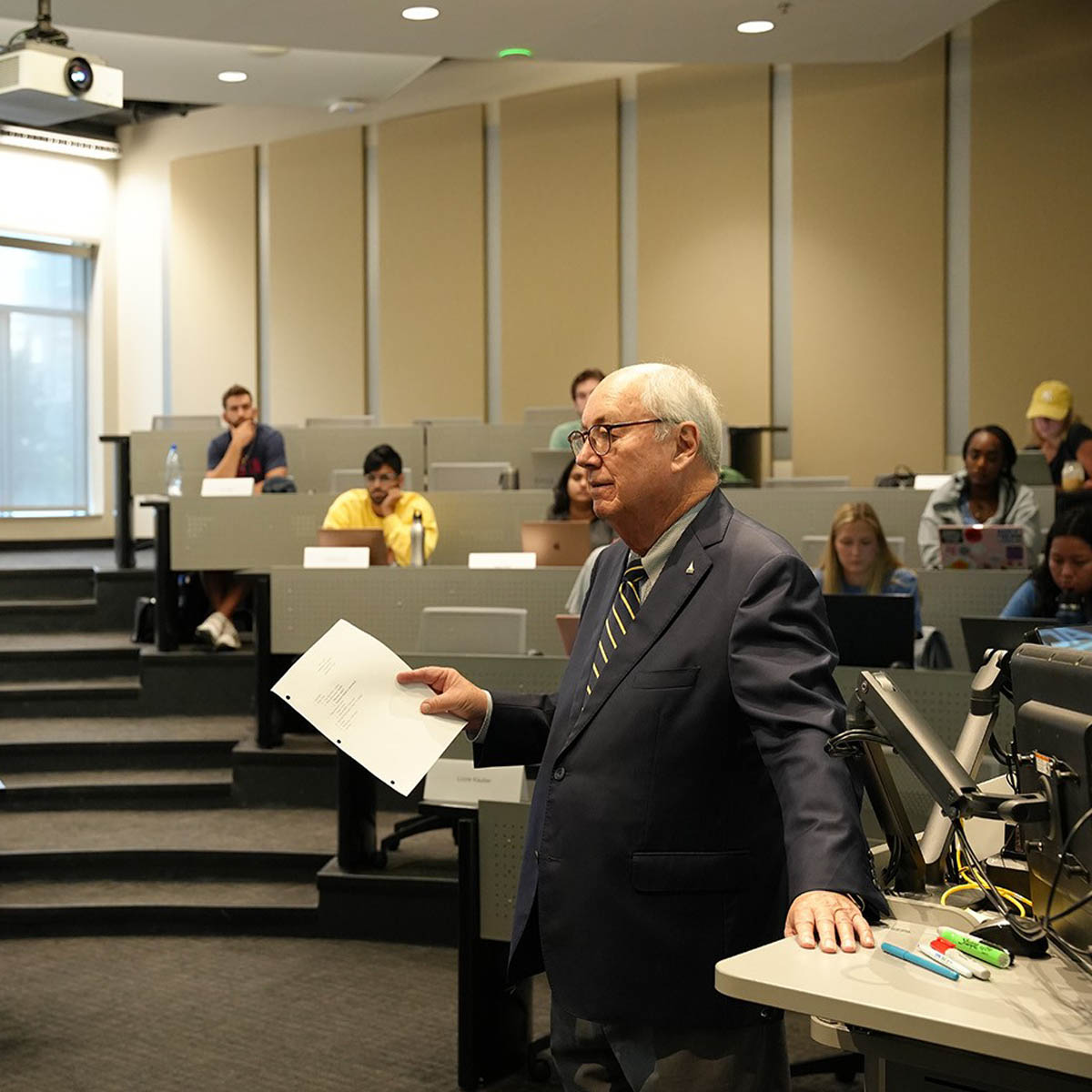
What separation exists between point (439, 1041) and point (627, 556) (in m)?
2.16

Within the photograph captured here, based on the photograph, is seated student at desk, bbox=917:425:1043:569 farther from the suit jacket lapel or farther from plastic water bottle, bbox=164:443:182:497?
plastic water bottle, bbox=164:443:182:497

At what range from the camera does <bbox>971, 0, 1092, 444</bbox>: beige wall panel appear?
8.20m

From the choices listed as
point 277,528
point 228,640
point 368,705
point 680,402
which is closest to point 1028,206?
point 277,528

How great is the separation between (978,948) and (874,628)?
2.50m

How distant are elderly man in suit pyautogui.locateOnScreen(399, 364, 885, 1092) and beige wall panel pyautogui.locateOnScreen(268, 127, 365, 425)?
9.05 m

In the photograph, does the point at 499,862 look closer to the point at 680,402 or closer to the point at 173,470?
the point at 680,402

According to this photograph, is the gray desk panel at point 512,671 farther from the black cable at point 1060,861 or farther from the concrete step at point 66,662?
the concrete step at point 66,662

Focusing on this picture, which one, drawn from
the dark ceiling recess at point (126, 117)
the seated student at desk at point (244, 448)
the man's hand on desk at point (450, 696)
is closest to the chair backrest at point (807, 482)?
the seated student at desk at point (244, 448)

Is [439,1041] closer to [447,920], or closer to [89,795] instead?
[447,920]

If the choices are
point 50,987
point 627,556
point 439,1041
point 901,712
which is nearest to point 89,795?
point 50,987

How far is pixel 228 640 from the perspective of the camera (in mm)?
6434

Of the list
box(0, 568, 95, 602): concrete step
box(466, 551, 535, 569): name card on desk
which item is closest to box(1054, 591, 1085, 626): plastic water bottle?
box(466, 551, 535, 569): name card on desk

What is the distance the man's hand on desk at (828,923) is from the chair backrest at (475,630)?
10.7 feet

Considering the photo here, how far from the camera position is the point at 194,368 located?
1120 cm
